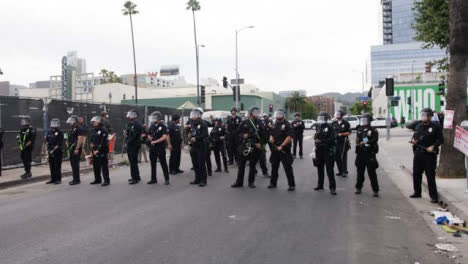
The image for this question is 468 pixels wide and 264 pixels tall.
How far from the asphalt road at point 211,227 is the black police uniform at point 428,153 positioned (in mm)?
660

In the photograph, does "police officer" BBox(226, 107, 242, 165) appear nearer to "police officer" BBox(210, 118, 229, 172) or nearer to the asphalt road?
"police officer" BBox(210, 118, 229, 172)

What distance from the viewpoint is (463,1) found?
1010 centimetres

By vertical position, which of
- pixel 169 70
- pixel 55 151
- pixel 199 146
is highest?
pixel 169 70

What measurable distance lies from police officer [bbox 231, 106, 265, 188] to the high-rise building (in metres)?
131

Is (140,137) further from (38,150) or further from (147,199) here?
(38,150)

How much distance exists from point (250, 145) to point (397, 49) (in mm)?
141720

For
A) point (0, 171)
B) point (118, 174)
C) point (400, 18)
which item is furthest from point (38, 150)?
point (400, 18)

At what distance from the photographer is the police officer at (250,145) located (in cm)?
1012

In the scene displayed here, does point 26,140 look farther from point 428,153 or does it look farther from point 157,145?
point 428,153

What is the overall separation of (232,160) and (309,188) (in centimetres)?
557

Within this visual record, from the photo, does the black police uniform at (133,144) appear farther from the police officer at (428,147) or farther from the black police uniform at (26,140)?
the police officer at (428,147)

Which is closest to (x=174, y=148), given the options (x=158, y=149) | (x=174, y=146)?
(x=174, y=146)

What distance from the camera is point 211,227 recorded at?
634 centimetres

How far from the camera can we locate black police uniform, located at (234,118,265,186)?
10.1 meters
